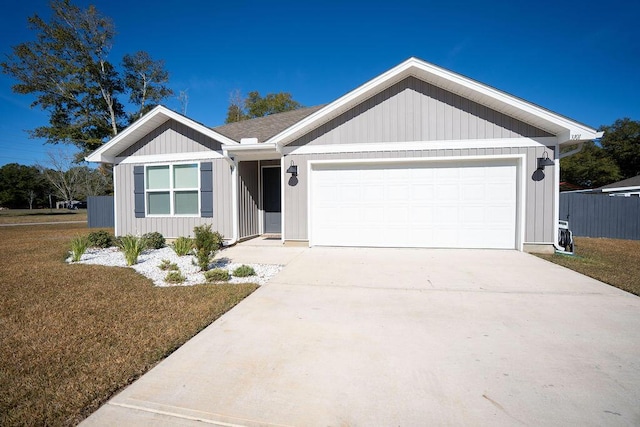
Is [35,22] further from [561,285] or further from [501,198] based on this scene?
[561,285]

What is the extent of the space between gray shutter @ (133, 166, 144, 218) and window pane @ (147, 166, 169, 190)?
0.69ft

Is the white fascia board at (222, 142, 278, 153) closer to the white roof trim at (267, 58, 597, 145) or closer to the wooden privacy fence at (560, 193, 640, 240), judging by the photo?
the white roof trim at (267, 58, 597, 145)

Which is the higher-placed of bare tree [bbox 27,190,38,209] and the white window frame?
bare tree [bbox 27,190,38,209]

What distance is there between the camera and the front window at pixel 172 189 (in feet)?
29.1

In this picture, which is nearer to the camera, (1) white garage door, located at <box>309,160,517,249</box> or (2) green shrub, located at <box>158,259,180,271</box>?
(2) green shrub, located at <box>158,259,180,271</box>

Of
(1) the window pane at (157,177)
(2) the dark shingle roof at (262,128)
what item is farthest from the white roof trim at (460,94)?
(1) the window pane at (157,177)

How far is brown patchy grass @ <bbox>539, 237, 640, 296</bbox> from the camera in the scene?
484 cm

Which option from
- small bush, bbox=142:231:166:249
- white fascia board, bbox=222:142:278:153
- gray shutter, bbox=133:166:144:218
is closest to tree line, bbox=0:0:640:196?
gray shutter, bbox=133:166:144:218

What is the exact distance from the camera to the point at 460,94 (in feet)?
23.1

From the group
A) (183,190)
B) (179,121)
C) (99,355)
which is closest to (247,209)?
(183,190)

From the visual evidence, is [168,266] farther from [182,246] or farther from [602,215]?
[602,215]

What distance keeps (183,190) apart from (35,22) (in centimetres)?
1946

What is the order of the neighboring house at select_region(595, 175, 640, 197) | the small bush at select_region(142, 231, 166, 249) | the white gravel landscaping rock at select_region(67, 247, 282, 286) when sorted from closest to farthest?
1. the white gravel landscaping rock at select_region(67, 247, 282, 286)
2. the small bush at select_region(142, 231, 166, 249)
3. the neighboring house at select_region(595, 175, 640, 197)

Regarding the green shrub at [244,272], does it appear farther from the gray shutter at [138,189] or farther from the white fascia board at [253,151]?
the gray shutter at [138,189]
